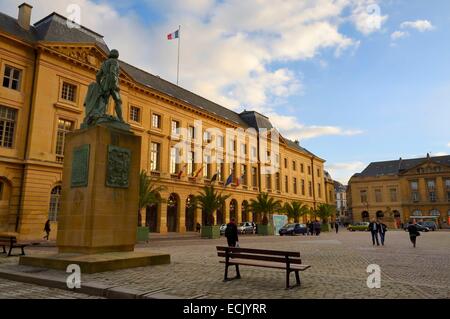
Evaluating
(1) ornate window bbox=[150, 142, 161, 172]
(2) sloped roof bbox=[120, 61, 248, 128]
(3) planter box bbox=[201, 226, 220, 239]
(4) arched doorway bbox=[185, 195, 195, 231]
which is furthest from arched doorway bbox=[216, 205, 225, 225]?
(3) planter box bbox=[201, 226, 220, 239]

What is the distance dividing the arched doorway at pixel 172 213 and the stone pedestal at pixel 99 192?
28979 mm

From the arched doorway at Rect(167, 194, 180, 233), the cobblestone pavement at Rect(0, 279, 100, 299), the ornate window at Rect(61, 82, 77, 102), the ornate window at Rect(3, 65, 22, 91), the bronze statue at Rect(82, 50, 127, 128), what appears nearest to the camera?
the cobblestone pavement at Rect(0, 279, 100, 299)

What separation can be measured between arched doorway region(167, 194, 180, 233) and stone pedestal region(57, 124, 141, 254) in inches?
1141

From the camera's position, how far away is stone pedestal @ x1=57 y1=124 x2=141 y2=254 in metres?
10.0

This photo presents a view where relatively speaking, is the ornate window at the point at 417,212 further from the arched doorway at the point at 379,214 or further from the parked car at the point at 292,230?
the parked car at the point at 292,230

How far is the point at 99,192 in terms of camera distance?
10125mm

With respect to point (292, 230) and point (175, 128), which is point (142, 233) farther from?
point (292, 230)

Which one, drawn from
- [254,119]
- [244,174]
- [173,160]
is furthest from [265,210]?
[254,119]

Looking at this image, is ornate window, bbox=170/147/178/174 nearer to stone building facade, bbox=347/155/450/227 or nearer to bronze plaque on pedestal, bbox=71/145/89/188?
bronze plaque on pedestal, bbox=71/145/89/188

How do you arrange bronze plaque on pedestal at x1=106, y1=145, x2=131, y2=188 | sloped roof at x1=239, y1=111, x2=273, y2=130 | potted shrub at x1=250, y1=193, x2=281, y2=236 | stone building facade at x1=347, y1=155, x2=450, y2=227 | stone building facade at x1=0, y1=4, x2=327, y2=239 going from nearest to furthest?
bronze plaque on pedestal at x1=106, y1=145, x2=131, y2=188
stone building facade at x1=0, y1=4, x2=327, y2=239
potted shrub at x1=250, y1=193, x2=281, y2=236
sloped roof at x1=239, y1=111, x2=273, y2=130
stone building facade at x1=347, y1=155, x2=450, y2=227

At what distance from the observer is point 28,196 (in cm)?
2617

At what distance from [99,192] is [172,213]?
101ft
